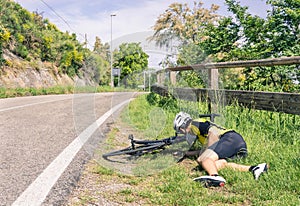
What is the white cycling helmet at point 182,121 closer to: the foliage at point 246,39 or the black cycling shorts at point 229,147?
the black cycling shorts at point 229,147

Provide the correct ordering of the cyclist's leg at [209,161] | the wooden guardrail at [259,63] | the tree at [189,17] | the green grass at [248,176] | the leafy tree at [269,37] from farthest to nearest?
1. the tree at [189,17]
2. the leafy tree at [269,37]
3. the wooden guardrail at [259,63]
4. the cyclist's leg at [209,161]
5. the green grass at [248,176]

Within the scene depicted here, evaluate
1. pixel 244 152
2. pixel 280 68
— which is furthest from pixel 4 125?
pixel 280 68

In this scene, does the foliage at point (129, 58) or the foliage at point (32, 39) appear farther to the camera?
the foliage at point (32, 39)

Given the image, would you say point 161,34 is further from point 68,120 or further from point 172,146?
point 68,120

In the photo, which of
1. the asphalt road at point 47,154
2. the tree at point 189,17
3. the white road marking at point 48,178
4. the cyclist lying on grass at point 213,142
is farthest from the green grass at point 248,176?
the tree at point 189,17

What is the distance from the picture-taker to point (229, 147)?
331cm

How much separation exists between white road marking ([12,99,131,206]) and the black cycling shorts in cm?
117

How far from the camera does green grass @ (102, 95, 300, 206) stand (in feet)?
8.27

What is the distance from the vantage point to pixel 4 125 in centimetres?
617

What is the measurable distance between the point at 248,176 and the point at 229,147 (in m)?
0.43

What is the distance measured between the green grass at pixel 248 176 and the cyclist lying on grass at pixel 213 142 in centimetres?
11

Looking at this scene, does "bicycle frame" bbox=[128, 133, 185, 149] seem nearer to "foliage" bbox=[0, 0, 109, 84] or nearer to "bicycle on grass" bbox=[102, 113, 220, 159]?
"bicycle on grass" bbox=[102, 113, 220, 159]

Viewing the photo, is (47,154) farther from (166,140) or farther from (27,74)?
(27,74)

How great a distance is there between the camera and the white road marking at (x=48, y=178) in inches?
100.0
